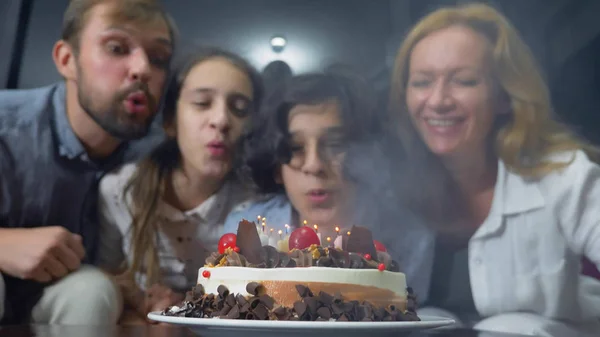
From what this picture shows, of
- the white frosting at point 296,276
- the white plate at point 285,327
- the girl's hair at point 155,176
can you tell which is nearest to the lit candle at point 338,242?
the white frosting at point 296,276

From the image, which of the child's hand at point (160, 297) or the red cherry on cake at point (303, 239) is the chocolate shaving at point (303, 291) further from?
the child's hand at point (160, 297)

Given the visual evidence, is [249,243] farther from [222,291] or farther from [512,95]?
[512,95]

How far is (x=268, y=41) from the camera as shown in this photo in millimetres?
2746

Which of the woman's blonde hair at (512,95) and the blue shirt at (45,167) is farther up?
the woman's blonde hair at (512,95)

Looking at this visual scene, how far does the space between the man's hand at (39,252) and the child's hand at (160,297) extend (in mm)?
305

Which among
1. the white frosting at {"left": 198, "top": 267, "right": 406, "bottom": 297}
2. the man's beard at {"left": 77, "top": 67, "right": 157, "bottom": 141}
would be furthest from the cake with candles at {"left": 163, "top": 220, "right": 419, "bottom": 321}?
the man's beard at {"left": 77, "top": 67, "right": 157, "bottom": 141}

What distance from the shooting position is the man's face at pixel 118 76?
270 centimetres

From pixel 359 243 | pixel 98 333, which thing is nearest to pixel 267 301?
pixel 359 243

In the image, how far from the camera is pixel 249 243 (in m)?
1.59

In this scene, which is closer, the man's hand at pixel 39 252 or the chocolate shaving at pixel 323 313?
the chocolate shaving at pixel 323 313

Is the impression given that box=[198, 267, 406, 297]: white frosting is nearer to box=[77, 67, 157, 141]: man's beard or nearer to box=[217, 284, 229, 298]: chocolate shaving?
box=[217, 284, 229, 298]: chocolate shaving

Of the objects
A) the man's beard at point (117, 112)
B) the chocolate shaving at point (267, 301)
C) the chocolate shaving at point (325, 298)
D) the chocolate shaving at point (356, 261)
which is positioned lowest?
the chocolate shaving at point (267, 301)

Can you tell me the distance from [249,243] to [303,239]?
0.16 meters

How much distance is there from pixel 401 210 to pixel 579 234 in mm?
672
